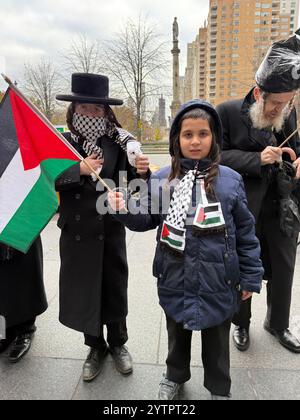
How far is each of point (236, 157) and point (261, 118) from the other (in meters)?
0.30

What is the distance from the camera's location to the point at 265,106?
214 cm

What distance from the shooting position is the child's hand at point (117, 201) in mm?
1669

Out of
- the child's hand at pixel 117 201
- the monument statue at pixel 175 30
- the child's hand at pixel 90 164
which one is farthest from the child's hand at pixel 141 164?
the monument statue at pixel 175 30

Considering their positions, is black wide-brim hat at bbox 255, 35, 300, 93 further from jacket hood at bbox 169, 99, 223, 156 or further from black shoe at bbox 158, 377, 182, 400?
black shoe at bbox 158, 377, 182, 400

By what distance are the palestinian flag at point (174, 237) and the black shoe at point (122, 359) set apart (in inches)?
42.3

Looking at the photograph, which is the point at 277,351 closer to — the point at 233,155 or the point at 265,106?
the point at 233,155

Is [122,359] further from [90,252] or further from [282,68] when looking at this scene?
[282,68]

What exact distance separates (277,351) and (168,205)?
1.59 m

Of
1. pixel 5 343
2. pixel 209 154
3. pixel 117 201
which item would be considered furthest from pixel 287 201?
pixel 5 343

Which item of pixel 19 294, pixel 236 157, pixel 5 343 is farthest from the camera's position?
pixel 5 343

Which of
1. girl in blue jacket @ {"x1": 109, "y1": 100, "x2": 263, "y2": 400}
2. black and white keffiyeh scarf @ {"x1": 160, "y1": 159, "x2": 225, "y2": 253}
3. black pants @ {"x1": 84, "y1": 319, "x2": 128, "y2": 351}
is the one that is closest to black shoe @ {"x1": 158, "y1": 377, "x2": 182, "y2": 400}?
girl in blue jacket @ {"x1": 109, "y1": 100, "x2": 263, "y2": 400}

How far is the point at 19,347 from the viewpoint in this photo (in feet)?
8.21

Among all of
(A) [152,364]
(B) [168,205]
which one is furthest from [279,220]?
(A) [152,364]

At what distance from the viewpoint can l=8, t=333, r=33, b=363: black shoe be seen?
2.43 meters
